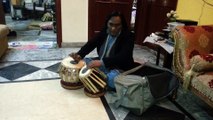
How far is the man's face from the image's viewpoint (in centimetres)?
204

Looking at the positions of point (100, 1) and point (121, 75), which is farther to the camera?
point (100, 1)

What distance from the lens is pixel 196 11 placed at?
8.73ft

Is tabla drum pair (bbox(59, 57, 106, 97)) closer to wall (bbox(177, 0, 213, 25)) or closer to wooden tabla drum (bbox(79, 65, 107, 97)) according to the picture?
wooden tabla drum (bbox(79, 65, 107, 97))

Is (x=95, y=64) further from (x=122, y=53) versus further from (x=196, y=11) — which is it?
(x=196, y=11)

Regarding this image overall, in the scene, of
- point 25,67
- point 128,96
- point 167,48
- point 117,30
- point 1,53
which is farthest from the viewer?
point 1,53

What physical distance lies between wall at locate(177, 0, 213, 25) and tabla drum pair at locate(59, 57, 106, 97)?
1.44 m

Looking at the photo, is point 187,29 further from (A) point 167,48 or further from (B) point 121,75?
(B) point 121,75

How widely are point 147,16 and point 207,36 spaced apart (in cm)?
178

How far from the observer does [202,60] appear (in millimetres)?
1628

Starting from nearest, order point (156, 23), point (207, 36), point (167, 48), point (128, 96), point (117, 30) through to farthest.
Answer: point (128, 96)
point (207, 36)
point (117, 30)
point (167, 48)
point (156, 23)

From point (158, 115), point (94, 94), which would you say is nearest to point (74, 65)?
point (94, 94)

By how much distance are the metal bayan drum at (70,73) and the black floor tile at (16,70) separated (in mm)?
612

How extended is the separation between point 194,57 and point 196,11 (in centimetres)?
122

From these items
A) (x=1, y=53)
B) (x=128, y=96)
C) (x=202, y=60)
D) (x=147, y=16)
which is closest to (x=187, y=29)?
(x=202, y=60)
